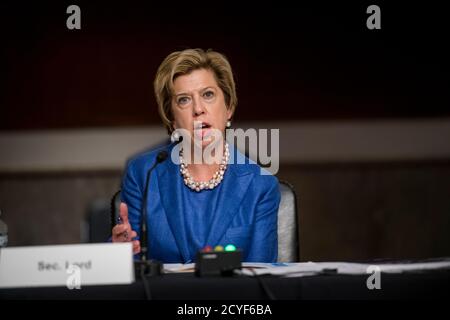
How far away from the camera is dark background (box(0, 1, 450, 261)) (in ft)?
13.9

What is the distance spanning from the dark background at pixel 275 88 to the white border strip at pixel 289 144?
0.13ft

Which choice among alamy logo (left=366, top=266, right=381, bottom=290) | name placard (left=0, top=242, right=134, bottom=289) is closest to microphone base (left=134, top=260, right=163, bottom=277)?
name placard (left=0, top=242, right=134, bottom=289)

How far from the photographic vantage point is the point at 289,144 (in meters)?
4.25

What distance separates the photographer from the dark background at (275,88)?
13.9ft

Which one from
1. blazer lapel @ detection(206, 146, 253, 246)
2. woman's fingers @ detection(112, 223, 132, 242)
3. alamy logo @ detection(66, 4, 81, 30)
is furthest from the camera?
alamy logo @ detection(66, 4, 81, 30)

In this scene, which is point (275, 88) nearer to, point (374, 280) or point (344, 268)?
point (344, 268)

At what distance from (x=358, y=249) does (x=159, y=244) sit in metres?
2.03

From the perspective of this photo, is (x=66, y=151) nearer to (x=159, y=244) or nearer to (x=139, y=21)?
(x=139, y=21)

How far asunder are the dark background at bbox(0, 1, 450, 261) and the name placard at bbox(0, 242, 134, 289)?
2.55 m

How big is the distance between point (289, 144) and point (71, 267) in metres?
2.69

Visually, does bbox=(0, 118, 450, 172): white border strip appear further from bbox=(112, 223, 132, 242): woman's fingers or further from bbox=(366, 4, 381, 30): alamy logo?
bbox=(112, 223, 132, 242): woman's fingers

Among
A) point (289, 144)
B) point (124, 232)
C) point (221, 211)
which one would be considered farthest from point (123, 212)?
point (289, 144)

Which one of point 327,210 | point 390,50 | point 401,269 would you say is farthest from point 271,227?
point 390,50
